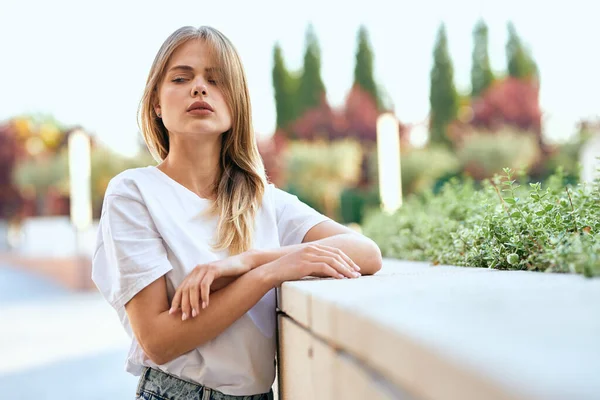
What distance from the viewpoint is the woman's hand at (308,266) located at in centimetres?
167

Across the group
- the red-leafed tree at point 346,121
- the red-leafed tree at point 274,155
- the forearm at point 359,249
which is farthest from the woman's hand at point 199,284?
the red-leafed tree at point 346,121

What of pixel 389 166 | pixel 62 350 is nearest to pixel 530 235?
pixel 62 350

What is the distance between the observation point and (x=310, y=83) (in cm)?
2653

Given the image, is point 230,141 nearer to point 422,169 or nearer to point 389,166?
point 389,166

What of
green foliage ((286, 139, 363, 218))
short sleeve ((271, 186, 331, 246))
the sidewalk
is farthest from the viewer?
green foliage ((286, 139, 363, 218))

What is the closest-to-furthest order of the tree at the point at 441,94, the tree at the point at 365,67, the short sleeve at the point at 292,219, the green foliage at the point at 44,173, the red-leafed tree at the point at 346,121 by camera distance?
1. the short sleeve at the point at 292,219
2. the tree at the point at 441,94
3. the green foliage at the point at 44,173
4. the red-leafed tree at the point at 346,121
5. the tree at the point at 365,67

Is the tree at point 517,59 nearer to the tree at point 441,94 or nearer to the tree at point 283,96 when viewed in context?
the tree at point 441,94

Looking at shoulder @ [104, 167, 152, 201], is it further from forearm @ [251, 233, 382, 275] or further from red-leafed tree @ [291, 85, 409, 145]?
red-leafed tree @ [291, 85, 409, 145]

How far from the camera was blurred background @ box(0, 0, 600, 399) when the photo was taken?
21.1 m

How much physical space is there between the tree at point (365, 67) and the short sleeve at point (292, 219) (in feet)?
81.2

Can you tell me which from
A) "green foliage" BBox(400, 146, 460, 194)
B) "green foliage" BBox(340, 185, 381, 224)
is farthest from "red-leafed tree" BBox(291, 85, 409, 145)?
"green foliage" BBox(340, 185, 381, 224)

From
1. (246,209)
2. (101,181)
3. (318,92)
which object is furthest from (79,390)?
(318,92)

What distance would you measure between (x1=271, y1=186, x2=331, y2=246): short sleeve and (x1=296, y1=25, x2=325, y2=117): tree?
24371mm

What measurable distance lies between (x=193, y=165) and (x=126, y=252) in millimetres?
466
